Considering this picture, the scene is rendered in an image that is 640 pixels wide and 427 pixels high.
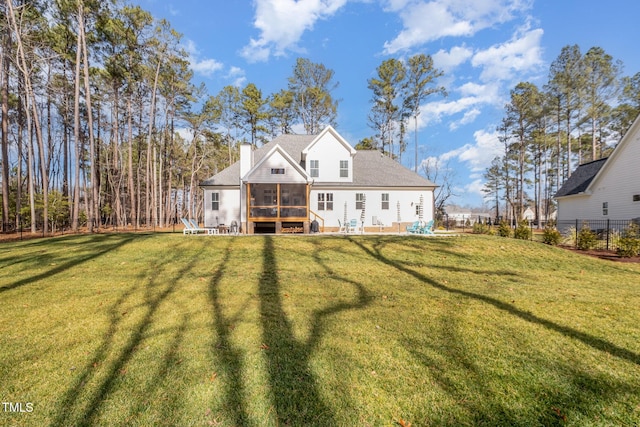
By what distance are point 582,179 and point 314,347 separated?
2851cm

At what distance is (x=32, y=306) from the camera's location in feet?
17.8

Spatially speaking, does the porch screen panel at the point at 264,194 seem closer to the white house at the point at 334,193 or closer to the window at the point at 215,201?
the white house at the point at 334,193

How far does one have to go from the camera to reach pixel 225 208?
2039cm

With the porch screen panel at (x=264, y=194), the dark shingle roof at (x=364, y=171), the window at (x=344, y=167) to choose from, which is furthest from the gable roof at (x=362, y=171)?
the porch screen panel at (x=264, y=194)

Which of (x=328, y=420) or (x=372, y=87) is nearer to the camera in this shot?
(x=328, y=420)

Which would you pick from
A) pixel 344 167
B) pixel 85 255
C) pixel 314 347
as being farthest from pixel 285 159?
pixel 314 347

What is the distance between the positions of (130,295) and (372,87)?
32.9 meters

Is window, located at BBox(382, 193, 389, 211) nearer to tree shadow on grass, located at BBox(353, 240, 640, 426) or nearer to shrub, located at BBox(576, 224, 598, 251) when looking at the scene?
shrub, located at BBox(576, 224, 598, 251)

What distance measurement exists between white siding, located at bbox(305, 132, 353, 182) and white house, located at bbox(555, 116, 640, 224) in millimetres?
17581

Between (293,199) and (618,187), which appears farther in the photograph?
(293,199)

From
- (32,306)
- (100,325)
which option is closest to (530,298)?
(100,325)

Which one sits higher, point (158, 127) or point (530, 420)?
point (158, 127)

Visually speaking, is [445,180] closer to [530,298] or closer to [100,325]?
[530,298]

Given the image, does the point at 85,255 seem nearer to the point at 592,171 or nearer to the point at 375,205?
the point at 375,205
